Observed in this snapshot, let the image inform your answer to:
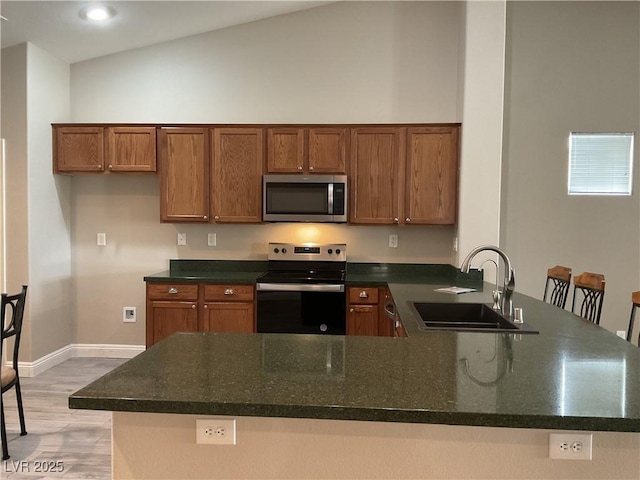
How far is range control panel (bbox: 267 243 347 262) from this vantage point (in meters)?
4.03

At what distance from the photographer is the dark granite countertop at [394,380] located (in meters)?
1.00

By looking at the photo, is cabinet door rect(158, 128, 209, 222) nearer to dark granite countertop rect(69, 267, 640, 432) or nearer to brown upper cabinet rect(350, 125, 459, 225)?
brown upper cabinet rect(350, 125, 459, 225)

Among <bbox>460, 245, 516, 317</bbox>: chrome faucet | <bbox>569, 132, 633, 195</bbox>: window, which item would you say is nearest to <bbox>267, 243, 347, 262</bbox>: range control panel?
<bbox>460, 245, 516, 317</bbox>: chrome faucet

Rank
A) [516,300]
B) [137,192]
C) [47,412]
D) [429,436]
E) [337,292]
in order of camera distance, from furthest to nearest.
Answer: [137,192]
[337,292]
[47,412]
[516,300]
[429,436]

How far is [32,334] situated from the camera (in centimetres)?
375

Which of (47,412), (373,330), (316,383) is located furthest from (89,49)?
(316,383)

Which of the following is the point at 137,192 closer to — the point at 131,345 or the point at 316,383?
the point at 131,345

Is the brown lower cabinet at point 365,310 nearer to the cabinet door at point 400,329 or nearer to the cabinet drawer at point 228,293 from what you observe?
the cabinet drawer at point 228,293

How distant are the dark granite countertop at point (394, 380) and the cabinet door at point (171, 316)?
2098 millimetres

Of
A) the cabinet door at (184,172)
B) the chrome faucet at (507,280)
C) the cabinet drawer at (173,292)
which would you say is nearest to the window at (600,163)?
the chrome faucet at (507,280)

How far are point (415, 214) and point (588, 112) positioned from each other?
185 centimetres

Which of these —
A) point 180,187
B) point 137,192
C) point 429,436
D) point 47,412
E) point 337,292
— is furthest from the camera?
point 137,192

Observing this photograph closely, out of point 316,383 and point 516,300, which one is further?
point 516,300

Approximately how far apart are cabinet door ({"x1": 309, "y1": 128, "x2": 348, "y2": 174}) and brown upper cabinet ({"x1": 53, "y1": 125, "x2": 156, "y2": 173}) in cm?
140
